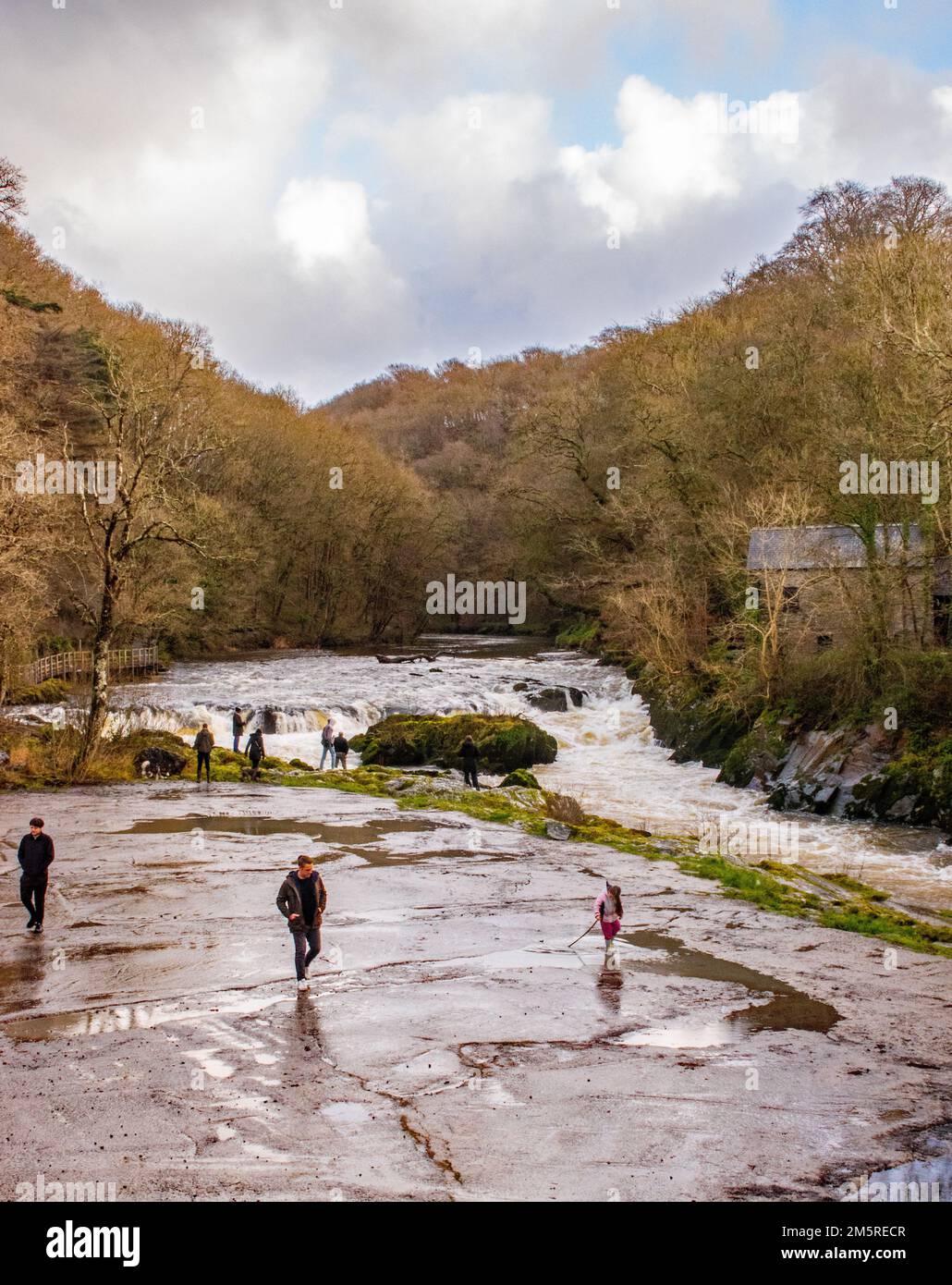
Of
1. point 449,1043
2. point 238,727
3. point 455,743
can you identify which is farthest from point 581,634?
point 449,1043

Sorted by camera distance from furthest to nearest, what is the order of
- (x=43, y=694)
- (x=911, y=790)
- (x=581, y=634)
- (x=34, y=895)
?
(x=581, y=634) → (x=43, y=694) → (x=911, y=790) → (x=34, y=895)

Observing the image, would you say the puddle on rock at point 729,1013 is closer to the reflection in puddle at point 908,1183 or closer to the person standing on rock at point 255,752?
the reflection in puddle at point 908,1183

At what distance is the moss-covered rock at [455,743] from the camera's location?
31.7m

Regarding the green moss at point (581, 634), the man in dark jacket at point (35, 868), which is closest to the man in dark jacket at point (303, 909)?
the man in dark jacket at point (35, 868)

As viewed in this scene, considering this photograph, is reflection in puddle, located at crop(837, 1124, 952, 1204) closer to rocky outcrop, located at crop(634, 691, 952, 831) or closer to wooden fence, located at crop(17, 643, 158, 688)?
rocky outcrop, located at crop(634, 691, 952, 831)

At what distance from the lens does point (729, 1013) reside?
36.0 ft

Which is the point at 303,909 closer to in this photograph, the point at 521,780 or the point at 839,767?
the point at 521,780

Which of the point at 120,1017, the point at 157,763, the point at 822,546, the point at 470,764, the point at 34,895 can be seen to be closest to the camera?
the point at 120,1017

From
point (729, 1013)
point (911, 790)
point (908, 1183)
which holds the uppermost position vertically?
point (911, 790)

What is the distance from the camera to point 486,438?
94.7 metres

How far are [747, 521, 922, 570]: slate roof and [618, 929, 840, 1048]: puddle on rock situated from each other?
16728mm

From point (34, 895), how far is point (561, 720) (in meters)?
26.6
